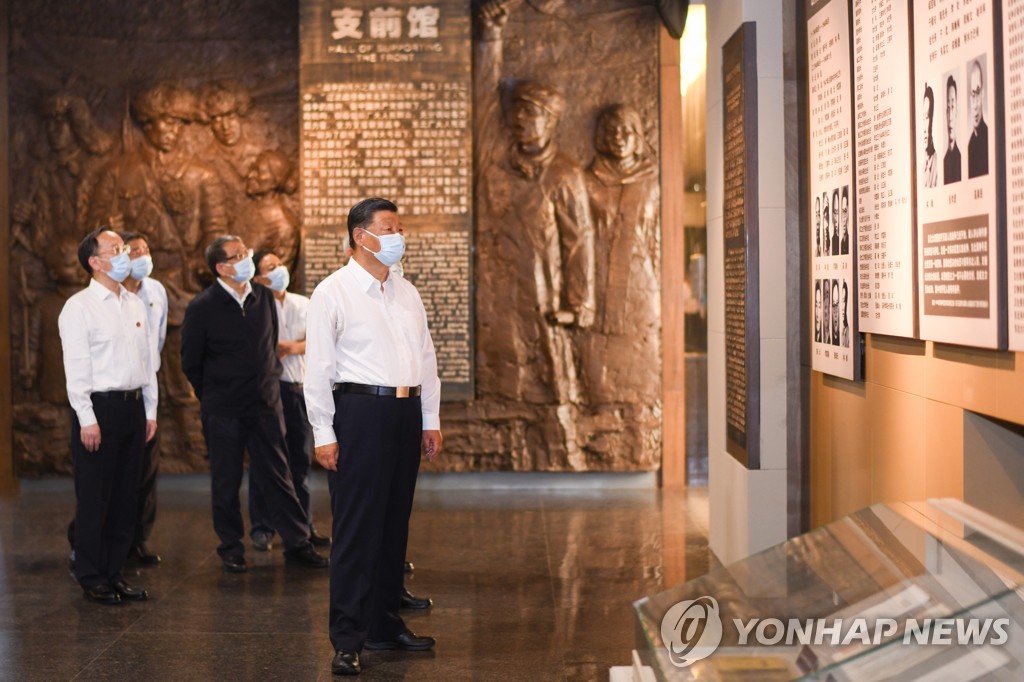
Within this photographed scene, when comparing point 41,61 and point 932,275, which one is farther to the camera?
point 41,61

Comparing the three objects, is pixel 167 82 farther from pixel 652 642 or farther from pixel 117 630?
pixel 652 642

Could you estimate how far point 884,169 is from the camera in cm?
420

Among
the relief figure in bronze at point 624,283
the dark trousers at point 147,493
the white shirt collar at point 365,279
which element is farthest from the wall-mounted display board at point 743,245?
the dark trousers at point 147,493

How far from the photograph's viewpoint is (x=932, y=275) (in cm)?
378

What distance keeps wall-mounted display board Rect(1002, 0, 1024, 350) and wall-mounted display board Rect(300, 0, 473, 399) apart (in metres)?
5.98

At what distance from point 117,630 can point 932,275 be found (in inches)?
150

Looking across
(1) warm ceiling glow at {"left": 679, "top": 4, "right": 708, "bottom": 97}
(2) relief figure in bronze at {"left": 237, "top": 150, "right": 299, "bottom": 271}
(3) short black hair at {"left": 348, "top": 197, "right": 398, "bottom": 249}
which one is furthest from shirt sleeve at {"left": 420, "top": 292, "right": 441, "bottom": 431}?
(1) warm ceiling glow at {"left": 679, "top": 4, "right": 708, "bottom": 97}

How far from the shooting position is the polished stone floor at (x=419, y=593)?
15.5 feet

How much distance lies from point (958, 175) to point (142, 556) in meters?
5.04

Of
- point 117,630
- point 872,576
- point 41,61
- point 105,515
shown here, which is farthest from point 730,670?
point 41,61

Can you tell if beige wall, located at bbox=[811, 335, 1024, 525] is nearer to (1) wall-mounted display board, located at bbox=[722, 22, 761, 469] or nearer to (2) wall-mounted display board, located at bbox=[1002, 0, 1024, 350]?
(2) wall-mounted display board, located at bbox=[1002, 0, 1024, 350]

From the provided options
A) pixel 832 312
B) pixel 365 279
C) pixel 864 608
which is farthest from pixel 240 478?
pixel 864 608

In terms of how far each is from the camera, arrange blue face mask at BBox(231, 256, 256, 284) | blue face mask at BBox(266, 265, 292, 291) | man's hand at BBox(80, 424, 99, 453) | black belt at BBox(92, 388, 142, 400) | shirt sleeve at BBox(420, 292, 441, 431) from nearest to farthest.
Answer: shirt sleeve at BBox(420, 292, 441, 431) → man's hand at BBox(80, 424, 99, 453) → black belt at BBox(92, 388, 142, 400) → blue face mask at BBox(231, 256, 256, 284) → blue face mask at BBox(266, 265, 292, 291)

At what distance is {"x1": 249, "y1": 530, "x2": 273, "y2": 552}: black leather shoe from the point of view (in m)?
7.02
